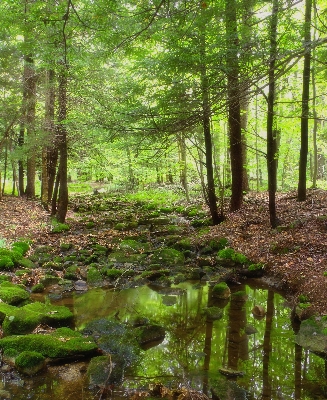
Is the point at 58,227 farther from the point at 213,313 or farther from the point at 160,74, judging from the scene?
the point at 213,313

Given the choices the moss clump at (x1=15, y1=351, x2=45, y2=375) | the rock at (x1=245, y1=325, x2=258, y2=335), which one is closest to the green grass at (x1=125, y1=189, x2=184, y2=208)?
the rock at (x1=245, y1=325, x2=258, y2=335)

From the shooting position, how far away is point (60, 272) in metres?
9.54

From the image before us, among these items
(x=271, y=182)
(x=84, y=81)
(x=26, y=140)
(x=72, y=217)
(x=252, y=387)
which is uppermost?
(x=84, y=81)

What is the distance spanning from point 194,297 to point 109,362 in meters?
3.27

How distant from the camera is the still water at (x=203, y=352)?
471 cm

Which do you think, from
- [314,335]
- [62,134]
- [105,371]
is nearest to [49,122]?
[62,134]

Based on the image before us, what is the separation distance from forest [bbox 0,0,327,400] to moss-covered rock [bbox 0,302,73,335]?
3cm

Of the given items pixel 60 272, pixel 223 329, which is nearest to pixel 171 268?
pixel 60 272

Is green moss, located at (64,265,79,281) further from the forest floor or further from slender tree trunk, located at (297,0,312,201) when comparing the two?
slender tree trunk, located at (297,0,312,201)

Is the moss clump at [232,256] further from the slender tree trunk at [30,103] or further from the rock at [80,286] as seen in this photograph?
the slender tree trunk at [30,103]

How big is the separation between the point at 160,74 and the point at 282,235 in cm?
534

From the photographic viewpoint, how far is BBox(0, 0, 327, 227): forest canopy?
6434 millimetres

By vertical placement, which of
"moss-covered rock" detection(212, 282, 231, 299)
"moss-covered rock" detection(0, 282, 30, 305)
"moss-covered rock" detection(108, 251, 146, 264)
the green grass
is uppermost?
the green grass

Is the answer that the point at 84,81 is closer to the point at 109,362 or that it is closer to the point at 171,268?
the point at 171,268
